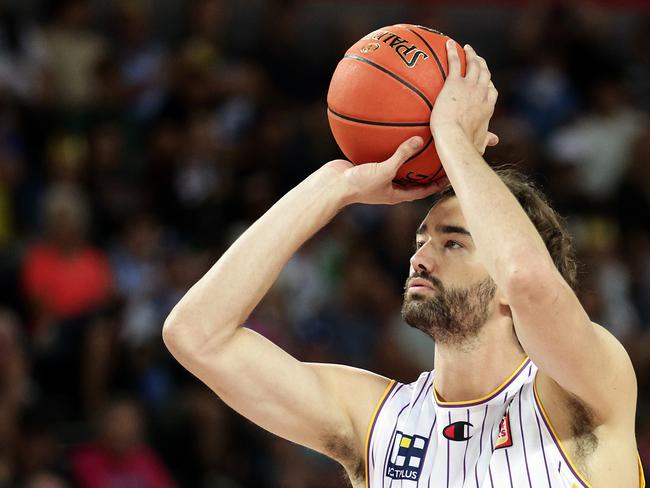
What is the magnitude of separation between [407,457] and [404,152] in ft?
3.66

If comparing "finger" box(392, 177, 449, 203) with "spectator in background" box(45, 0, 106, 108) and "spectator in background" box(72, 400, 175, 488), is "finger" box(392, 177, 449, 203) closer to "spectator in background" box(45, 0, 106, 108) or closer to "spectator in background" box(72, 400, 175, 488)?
"spectator in background" box(72, 400, 175, 488)

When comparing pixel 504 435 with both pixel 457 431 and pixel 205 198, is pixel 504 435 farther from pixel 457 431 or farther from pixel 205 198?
pixel 205 198

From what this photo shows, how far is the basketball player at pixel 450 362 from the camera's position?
3.76 meters

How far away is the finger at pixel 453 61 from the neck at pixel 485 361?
36.4 inches

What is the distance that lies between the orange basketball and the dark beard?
1.38 feet

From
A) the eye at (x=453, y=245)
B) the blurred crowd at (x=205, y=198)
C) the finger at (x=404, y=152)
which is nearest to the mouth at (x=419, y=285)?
the eye at (x=453, y=245)

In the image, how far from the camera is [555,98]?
11.9 metres

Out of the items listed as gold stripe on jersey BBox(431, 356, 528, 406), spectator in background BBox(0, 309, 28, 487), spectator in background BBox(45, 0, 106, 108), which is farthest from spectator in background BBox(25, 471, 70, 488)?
gold stripe on jersey BBox(431, 356, 528, 406)

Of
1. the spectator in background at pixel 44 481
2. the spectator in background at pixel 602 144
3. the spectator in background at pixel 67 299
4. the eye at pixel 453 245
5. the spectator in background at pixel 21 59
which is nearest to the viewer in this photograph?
the eye at pixel 453 245

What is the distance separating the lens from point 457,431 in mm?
4195

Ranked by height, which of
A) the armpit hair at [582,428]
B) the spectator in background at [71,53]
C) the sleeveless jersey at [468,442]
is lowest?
the spectator in background at [71,53]

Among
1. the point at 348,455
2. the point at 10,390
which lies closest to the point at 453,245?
the point at 348,455

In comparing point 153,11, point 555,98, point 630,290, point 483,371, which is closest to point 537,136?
point 555,98

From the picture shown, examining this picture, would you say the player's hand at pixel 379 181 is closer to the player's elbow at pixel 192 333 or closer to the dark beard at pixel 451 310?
the dark beard at pixel 451 310
